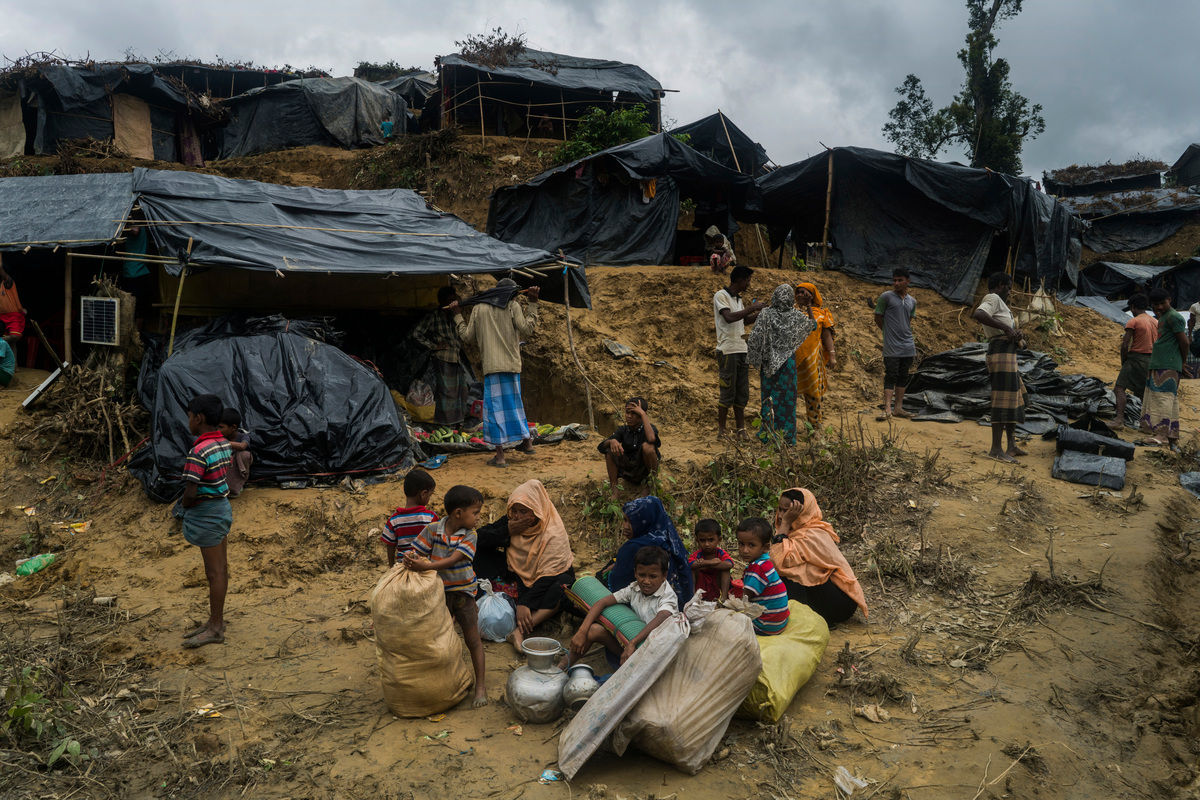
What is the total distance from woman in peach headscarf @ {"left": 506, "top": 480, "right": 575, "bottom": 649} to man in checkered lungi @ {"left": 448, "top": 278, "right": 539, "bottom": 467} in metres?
2.27

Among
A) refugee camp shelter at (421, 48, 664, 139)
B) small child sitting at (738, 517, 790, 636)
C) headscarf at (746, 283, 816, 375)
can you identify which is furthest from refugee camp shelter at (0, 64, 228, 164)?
small child sitting at (738, 517, 790, 636)

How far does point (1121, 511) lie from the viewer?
17.6 ft

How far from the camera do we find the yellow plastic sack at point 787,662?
3.00 meters

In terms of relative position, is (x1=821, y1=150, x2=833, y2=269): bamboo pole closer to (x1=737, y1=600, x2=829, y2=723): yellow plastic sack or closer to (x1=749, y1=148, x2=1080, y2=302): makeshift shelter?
(x1=749, y1=148, x2=1080, y2=302): makeshift shelter

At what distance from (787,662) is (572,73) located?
15.9 metres

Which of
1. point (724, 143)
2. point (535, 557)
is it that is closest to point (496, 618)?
point (535, 557)

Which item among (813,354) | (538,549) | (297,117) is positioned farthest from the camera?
(297,117)

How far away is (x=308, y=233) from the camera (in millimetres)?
7180

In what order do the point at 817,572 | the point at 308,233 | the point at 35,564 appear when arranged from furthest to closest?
the point at 308,233
the point at 35,564
the point at 817,572

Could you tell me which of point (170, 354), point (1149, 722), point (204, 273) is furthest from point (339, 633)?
point (204, 273)

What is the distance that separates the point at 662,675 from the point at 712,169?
383 inches

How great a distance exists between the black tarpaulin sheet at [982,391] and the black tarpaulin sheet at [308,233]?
383 centimetres

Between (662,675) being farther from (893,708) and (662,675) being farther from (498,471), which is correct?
(498,471)

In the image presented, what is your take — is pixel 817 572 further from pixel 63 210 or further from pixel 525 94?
pixel 525 94
